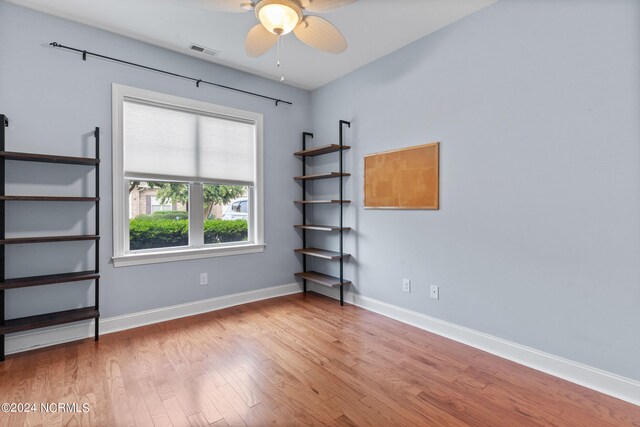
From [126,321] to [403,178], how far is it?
10.0 feet

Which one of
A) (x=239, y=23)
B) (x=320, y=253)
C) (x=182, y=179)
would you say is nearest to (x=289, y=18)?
(x=239, y=23)

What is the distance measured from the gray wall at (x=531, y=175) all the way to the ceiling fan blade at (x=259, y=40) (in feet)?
5.04

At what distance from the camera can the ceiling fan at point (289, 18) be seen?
5.72 ft

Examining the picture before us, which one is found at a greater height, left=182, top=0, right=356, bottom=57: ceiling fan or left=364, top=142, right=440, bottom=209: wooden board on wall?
left=182, top=0, right=356, bottom=57: ceiling fan

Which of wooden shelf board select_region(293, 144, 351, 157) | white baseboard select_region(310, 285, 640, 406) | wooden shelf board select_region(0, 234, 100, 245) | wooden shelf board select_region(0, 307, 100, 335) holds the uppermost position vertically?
wooden shelf board select_region(293, 144, 351, 157)

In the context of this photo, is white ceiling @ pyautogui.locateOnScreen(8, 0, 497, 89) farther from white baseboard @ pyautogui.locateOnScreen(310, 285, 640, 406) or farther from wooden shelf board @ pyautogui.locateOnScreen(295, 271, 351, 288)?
white baseboard @ pyautogui.locateOnScreen(310, 285, 640, 406)

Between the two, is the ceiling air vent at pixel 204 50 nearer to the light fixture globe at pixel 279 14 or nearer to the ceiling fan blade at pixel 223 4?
the ceiling fan blade at pixel 223 4

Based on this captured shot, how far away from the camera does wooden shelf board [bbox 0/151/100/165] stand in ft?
7.43

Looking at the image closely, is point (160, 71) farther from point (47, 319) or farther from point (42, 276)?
point (47, 319)

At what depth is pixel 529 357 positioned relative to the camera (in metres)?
2.27

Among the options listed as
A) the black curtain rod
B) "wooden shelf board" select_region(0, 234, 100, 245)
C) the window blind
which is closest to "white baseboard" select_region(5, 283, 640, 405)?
"wooden shelf board" select_region(0, 234, 100, 245)

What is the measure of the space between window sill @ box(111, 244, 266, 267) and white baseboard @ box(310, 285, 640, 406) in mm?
1709


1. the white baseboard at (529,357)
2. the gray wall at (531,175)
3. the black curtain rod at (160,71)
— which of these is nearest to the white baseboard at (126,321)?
the white baseboard at (529,357)

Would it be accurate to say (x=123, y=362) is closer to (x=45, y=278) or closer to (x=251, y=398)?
(x=45, y=278)
